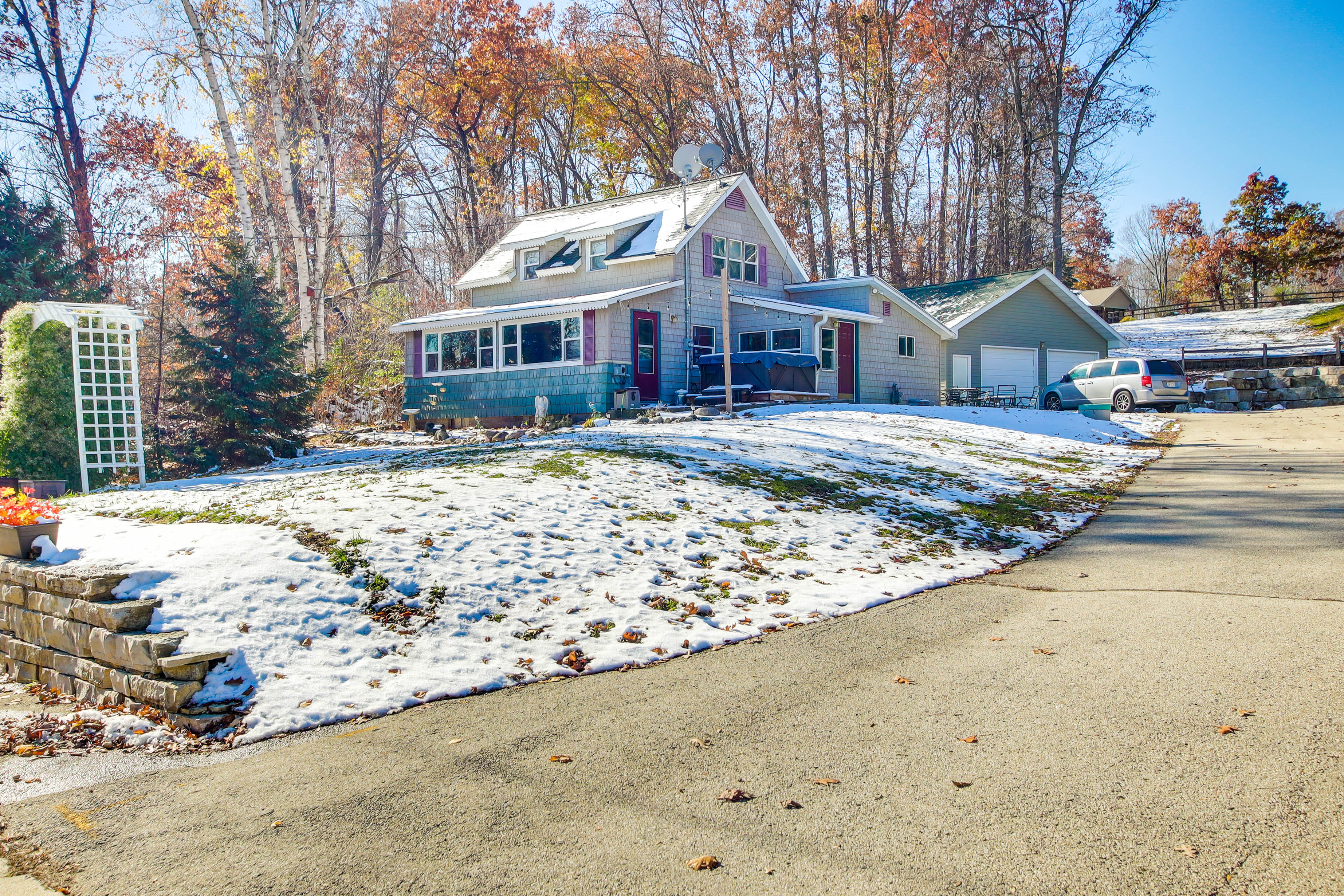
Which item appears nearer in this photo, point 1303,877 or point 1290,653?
point 1303,877

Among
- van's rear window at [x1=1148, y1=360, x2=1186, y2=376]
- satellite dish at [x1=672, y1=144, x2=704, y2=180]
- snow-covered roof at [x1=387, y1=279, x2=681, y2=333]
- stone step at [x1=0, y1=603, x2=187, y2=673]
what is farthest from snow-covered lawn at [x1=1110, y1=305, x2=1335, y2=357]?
stone step at [x1=0, y1=603, x2=187, y2=673]

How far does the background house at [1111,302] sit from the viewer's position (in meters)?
51.8

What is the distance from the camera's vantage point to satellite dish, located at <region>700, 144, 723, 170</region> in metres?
21.2

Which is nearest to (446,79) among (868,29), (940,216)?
(868,29)

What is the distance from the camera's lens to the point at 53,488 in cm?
1016

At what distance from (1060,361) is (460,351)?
21994 mm

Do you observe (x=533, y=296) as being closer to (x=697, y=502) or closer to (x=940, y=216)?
(x=697, y=502)

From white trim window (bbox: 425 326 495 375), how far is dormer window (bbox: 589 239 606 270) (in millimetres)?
3501

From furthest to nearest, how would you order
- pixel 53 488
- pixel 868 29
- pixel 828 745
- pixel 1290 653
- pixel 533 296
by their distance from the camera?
pixel 868 29 < pixel 533 296 < pixel 53 488 < pixel 1290 653 < pixel 828 745

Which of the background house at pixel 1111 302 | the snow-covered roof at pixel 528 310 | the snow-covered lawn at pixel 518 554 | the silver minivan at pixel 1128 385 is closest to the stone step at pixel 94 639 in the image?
the snow-covered lawn at pixel 518 554

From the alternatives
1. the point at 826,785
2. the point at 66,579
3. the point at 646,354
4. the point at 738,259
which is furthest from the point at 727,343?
the point at 826,785

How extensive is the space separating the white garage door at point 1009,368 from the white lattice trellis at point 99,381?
25.4 metres

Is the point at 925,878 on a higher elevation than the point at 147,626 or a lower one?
lower

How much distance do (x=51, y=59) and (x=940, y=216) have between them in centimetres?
3274
